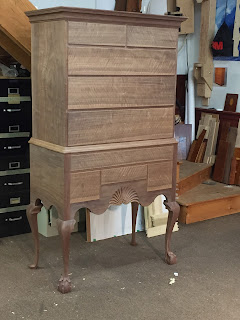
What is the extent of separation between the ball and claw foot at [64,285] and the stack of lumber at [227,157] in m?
2.60

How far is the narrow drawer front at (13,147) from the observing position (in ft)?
13.2

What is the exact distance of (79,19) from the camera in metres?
2.96

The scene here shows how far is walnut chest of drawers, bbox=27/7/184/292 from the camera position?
3035 millimetres

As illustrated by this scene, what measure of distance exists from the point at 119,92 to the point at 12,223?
1.56m

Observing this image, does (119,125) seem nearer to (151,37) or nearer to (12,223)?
(151,37)

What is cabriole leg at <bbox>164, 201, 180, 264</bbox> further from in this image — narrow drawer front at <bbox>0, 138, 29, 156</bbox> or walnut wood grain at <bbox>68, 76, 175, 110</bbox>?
narrow drawer front at <bbox>0, 138, 29, 156</bbox>

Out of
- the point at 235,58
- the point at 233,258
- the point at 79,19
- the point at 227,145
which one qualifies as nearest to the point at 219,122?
the point at 227,145

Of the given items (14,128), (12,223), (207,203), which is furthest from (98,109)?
(207,203)

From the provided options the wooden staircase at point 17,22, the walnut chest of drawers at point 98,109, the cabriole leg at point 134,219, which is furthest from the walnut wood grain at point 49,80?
the cabriole leg at point 134,219

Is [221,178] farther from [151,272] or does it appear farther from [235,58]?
[151,272]

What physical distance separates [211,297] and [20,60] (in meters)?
2.17

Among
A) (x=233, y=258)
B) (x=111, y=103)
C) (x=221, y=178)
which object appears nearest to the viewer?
(x=111, y=103)

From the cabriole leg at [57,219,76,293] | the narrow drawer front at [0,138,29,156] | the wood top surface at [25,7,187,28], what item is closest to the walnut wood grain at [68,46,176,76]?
the wood top surface at [25,7,187,28]

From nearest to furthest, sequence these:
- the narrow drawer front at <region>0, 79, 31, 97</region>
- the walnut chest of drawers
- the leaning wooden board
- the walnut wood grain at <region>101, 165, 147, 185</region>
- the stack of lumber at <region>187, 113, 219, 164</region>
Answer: the walnut chest of drawers
the walnut wood grain at <region>101, 165, 147, 185</region>
the narrow drawer front at <region>0, 79, 31, 97</region>
the leaning wooden board
the stack of lumber at <region>187, 113, 219, 164</region>
